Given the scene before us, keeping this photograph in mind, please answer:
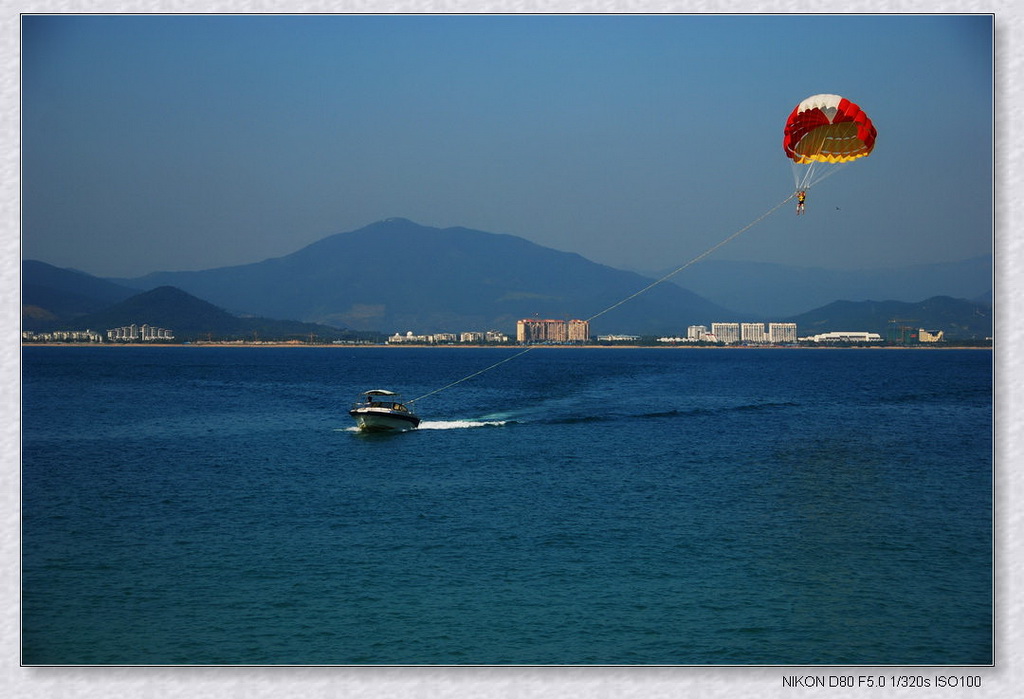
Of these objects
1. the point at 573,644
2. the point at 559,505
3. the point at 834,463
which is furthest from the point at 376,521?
the point at 834,463

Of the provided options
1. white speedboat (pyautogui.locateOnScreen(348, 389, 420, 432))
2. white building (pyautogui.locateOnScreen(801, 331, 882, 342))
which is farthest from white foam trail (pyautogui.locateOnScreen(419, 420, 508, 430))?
white building (pyautogui.locateOnScreen(801, 331, 882, 342))

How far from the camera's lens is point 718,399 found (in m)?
59.8

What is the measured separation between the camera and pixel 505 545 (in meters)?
19.3

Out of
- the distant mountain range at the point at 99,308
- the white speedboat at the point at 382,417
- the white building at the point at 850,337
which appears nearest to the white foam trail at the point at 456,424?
the white speedboat at the point at 382,417

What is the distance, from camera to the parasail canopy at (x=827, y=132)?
17016mm

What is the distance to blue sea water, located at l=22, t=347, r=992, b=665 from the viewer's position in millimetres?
14188

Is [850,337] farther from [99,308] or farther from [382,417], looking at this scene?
[382,417]

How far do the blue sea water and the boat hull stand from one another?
0.51 meters

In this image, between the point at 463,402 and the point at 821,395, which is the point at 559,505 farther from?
the point at 821,395

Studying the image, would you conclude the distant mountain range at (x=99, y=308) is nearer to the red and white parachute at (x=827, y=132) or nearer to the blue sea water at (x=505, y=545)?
the blue sea water at (x=505, y=545)

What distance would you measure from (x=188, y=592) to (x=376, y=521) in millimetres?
6209

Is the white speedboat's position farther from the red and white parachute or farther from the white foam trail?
the red and white parachute

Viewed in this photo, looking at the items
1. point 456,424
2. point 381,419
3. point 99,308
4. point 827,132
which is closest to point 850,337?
point 99,308

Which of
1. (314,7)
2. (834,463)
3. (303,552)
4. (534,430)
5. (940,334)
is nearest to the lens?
(314,7)
